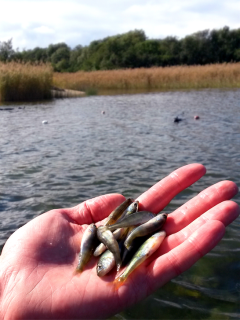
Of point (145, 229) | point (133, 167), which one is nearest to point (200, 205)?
point (145, 229)

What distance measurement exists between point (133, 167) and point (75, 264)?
4866 millimetres

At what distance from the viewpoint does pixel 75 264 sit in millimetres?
3256

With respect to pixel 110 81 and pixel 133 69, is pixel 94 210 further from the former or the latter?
pixel 133 69

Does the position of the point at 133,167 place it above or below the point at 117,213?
below

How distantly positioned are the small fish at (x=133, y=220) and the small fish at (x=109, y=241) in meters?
0.09

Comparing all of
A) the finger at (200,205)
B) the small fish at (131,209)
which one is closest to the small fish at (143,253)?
the finger at (200,205)

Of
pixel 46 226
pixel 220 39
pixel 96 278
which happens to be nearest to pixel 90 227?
pixel 46 226

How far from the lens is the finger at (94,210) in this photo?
4016 millimetres

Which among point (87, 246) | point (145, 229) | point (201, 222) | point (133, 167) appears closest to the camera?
point (201, 222)

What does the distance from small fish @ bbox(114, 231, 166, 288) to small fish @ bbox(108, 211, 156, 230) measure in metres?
0.31

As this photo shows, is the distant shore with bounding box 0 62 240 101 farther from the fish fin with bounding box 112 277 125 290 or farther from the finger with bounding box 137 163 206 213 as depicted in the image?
the fish fin with bounding box 112 277 125 290

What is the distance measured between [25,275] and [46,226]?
607 millimetres

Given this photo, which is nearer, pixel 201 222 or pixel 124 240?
pixel 201 222

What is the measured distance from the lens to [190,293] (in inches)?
146
